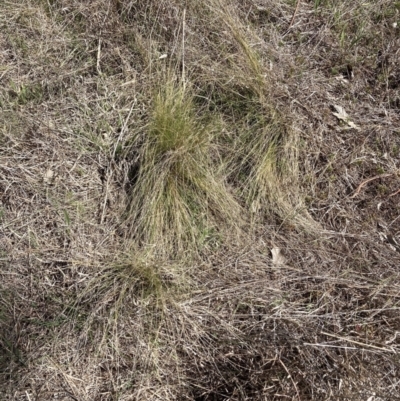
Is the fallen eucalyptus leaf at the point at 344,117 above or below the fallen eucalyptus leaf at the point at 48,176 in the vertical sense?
above

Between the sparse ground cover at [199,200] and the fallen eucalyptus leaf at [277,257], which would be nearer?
the sparse ground cover at [199,200]

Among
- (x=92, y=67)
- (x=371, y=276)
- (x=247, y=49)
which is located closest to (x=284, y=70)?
(x=247, y=49)

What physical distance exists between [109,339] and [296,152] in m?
1.18

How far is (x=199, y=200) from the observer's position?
241 cm

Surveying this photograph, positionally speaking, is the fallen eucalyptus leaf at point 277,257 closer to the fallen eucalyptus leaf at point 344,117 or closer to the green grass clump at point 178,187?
the green grass clump at point 178,187

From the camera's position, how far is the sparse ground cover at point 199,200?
211cm

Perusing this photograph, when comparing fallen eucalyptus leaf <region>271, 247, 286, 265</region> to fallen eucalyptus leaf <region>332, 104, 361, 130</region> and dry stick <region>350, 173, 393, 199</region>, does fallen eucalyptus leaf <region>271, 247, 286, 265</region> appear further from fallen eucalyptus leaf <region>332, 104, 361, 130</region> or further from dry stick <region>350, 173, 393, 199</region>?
fallen eucalyptus leaf <region>332, 104, 361, 130</region>

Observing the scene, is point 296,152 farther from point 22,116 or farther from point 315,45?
point 22,116

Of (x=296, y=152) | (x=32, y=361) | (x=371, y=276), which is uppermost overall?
(x=296, y=152)

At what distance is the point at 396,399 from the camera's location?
6.63ft

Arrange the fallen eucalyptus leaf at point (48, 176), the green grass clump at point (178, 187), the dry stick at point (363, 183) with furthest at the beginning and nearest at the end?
the dry stick at point (363, 183) → the fallen eucalyptus leaf at point (48, 176) → the green grass clump at point (178, 187)

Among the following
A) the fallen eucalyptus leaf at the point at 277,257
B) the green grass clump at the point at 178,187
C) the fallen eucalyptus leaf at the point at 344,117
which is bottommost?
the fallen eucalyptus leaf at the point at 277,257

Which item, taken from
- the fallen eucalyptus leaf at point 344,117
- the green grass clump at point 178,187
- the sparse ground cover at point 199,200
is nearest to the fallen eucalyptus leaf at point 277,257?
the sparse ground cover at point 199,200

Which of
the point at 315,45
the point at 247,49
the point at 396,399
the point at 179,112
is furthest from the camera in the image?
the point at 315,45
